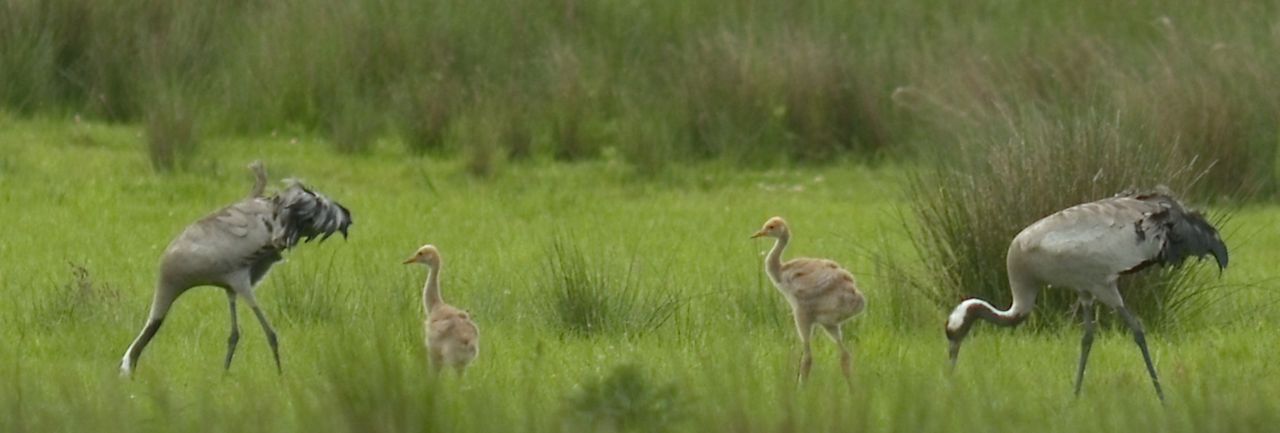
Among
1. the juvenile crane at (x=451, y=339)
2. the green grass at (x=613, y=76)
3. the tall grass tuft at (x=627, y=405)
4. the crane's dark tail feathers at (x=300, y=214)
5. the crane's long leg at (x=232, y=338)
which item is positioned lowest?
the green grass at (x=613, y=76)

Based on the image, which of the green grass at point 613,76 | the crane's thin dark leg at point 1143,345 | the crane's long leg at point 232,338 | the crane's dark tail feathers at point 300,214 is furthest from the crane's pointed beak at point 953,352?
the green grass at point 613,76

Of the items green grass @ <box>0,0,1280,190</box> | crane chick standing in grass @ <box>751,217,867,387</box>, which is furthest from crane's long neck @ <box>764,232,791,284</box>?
green grass @ <box>0,0,1280,190</box>

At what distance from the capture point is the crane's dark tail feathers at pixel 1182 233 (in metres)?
9.52

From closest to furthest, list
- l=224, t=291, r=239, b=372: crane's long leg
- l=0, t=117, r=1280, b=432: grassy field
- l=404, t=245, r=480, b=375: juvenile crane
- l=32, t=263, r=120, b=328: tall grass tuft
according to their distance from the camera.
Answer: l=0, t=117, r=1280, b=432: grassy field, l=404, t=245, r=480, b=375: juvenile crane, l=224, t=291, r=239, b=372: crane's long leg, l=32, t=263, r=120, b=328: tall grass tuft

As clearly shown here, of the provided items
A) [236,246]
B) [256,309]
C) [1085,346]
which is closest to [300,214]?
[236,246]

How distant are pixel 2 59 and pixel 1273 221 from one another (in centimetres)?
924

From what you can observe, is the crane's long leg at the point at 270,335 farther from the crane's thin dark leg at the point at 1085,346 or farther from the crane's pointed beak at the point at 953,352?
the crane's thin dark leg at the point at 1085,346

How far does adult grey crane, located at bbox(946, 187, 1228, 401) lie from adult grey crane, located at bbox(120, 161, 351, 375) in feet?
8.35

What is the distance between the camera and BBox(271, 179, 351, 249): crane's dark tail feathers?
959 cm

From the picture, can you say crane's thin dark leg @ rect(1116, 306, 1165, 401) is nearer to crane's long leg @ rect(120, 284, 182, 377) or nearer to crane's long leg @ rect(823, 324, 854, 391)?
crane's long leg @ rect(823, 324, 854, 391)

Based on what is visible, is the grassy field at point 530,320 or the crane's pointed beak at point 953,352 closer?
the grassy field at point 530,320

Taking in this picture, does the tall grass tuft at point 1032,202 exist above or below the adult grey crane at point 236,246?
below

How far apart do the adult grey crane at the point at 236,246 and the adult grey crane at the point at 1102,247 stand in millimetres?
2545

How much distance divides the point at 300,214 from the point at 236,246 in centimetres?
31
